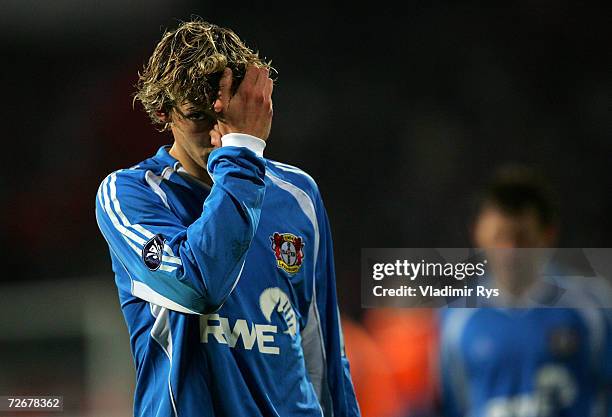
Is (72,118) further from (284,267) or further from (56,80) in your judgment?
(284,267)

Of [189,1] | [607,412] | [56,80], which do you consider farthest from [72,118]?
[607,412]

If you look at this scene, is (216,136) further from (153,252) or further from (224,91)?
(153,252)

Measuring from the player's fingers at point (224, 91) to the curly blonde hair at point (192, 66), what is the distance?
0.01m

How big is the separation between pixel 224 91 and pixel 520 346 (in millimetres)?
1419

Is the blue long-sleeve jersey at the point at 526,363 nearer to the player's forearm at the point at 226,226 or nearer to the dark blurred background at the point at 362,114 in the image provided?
the dark blurred background at the point at 362,114

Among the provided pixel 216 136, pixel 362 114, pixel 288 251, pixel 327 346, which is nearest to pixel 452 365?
pixel 362 114

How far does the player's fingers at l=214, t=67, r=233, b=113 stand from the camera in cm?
128

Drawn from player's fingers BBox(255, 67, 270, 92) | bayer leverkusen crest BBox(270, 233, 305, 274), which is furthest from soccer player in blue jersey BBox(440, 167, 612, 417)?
player's fingers BBox(255, 67, 270, 92)

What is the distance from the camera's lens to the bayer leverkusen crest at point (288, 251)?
4.33 feet

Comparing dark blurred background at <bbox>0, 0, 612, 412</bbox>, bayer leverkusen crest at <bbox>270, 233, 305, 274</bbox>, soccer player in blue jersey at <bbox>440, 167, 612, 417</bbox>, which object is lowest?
bayer leverkusen crest at <bbox>270, 233, 305, 274</bbox>

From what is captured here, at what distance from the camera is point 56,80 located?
2.53 meters

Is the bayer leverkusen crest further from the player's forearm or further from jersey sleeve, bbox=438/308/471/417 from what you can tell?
jersey sleeve, bbox=438/308/471/417

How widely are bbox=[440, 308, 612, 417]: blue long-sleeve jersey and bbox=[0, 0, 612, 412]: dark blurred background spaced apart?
22 centimetres

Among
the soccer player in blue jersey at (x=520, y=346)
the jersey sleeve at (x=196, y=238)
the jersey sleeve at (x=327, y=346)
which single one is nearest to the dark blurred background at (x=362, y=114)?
the soccer player in blue jersey at (x=520, y=346)
